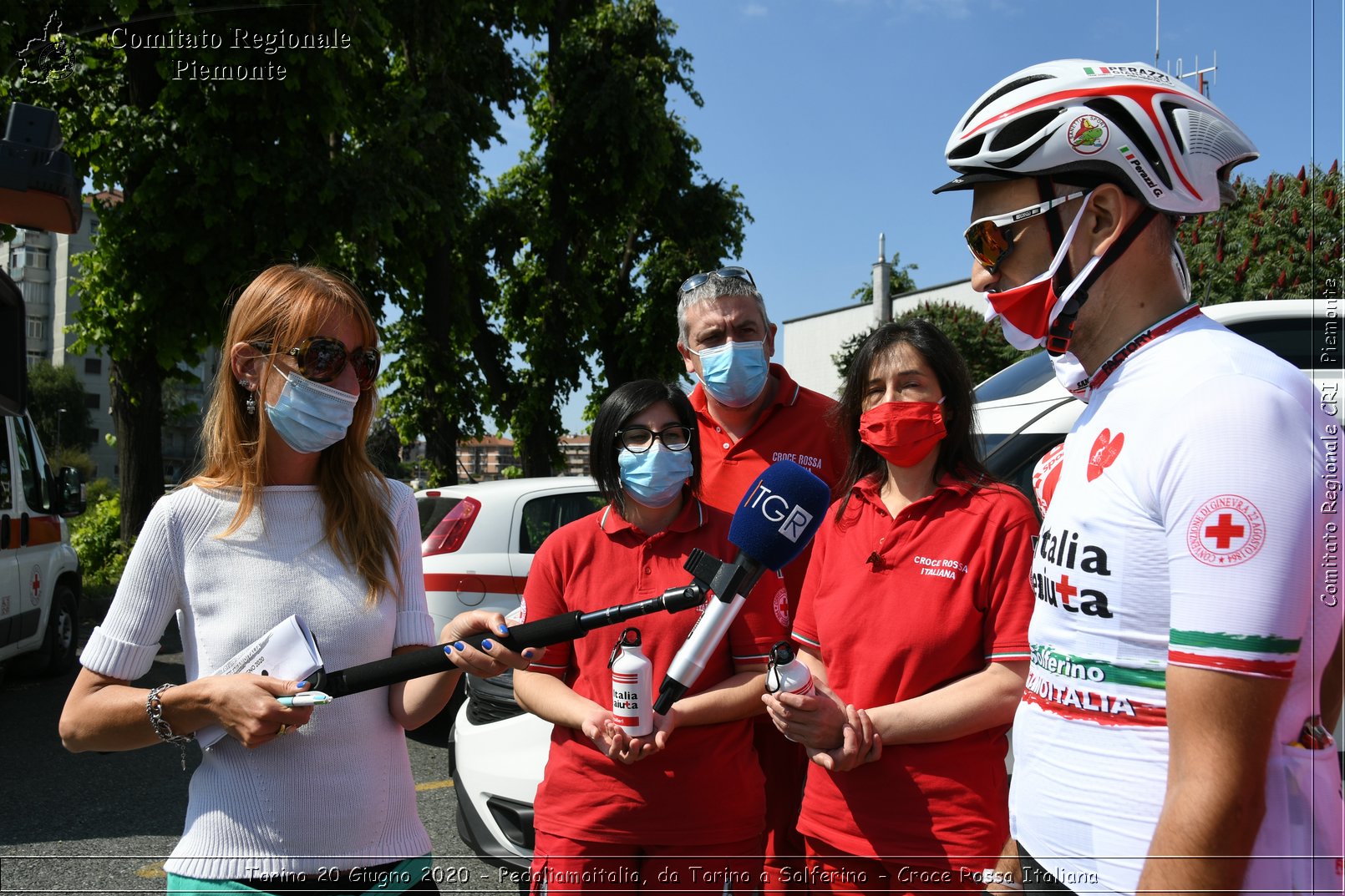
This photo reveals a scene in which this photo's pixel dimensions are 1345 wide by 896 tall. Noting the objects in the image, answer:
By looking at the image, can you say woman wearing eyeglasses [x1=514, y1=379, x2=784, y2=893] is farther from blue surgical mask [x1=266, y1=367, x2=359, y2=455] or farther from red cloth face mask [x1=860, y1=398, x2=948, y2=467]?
blue surgical mask [x1=266, y1=367, x2=359, y2=455]

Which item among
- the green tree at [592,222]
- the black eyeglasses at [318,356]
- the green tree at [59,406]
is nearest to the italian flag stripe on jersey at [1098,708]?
the black eyeglasses at [318,356]

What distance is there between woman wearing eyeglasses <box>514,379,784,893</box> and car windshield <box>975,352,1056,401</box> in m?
2.35

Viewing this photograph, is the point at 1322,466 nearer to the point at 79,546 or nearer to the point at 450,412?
the point at 79,546

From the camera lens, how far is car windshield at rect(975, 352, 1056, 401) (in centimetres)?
484

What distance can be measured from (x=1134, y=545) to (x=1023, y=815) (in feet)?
1.85

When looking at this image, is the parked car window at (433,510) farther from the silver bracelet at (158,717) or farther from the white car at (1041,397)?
the silver bracelet at (158,717)

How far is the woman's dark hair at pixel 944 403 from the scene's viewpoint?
3.03m

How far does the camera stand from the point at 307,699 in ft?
6.10

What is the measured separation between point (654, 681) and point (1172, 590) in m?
1.74

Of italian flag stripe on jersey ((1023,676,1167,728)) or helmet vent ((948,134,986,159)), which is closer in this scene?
italian flag stripe on jersey ((1023,676,1167,728))

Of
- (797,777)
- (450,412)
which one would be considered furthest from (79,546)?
(797,777)

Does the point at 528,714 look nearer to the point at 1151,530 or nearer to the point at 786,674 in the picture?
the point at 786,674

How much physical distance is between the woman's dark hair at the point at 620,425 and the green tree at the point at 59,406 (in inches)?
2622

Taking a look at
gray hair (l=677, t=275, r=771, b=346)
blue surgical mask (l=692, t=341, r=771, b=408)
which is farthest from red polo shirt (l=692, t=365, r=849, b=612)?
gray hair (l=677, t=275, r=771, b=346)
